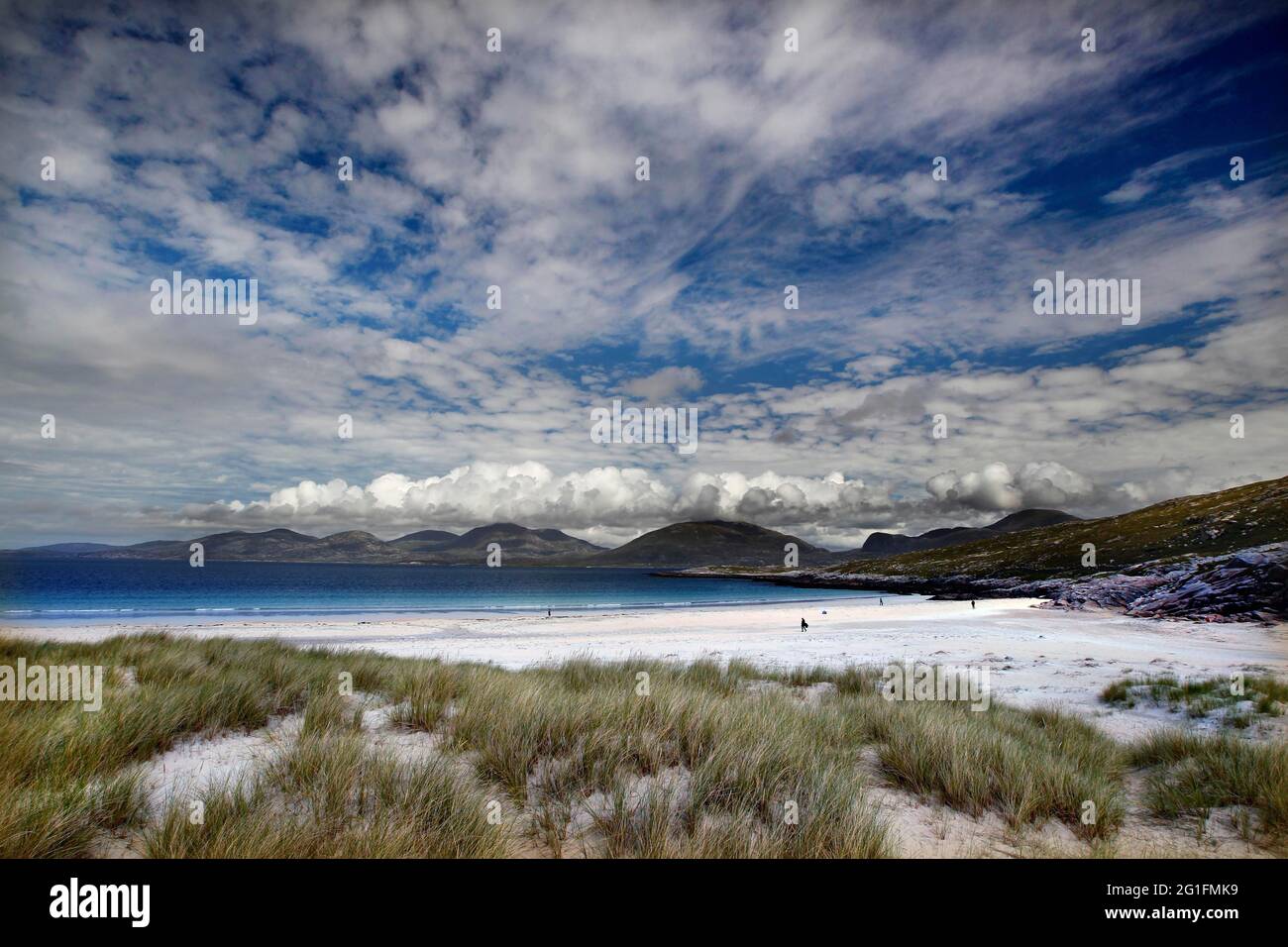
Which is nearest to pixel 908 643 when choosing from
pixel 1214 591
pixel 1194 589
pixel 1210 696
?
pixel 1210 696

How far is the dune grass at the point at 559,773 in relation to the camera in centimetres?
359

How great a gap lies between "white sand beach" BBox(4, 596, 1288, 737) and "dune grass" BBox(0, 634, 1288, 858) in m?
3.65

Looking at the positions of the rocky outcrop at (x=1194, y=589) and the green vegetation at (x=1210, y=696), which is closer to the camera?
the green vegetation at (x=1210, y=696)

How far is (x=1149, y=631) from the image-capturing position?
81.8ft

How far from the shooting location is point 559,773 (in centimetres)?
471

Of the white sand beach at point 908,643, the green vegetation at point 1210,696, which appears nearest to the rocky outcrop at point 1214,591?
the white sand beach at point 908,643

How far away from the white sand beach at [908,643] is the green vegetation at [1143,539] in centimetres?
2450

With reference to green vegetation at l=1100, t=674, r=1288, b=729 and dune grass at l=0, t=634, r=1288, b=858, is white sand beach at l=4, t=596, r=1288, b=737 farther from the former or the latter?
dune grass at l=0, t=634, r=1288, b=858

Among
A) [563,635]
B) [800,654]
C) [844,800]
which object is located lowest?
[563,635]

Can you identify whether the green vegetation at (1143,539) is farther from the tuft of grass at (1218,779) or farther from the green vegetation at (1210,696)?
A: the tuft of grass at (1218,779)

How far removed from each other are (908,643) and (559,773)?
21261mm

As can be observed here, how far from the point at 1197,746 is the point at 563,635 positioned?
27042 mm

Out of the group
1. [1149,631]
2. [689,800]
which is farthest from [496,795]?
[1149,631]
